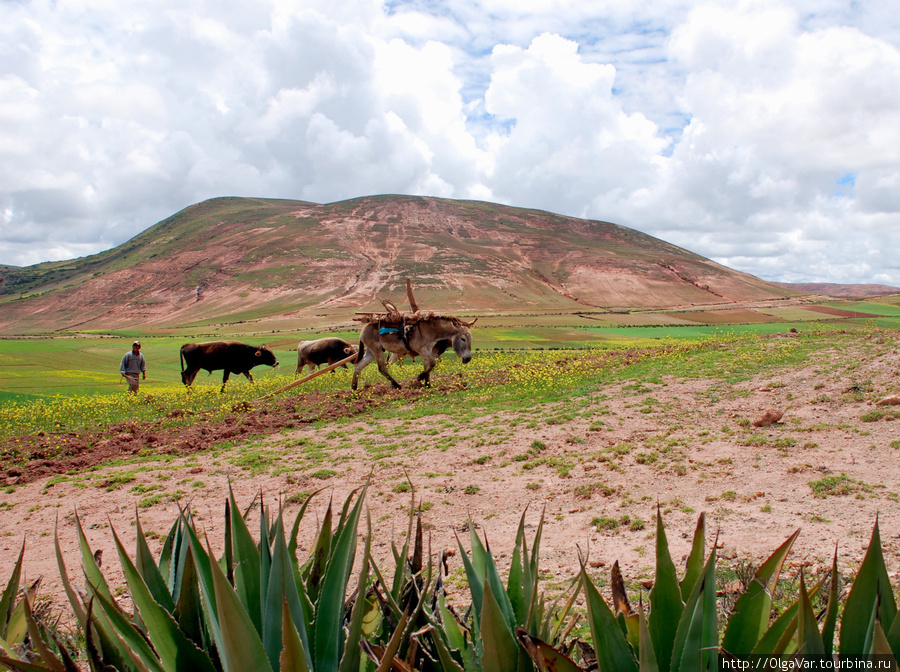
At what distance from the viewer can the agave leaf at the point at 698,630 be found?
4.98ft

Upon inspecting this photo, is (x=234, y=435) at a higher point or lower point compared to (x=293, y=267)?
lower

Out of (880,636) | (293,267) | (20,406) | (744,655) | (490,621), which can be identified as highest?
(293,267)

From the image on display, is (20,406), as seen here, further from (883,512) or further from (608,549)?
(883,512)

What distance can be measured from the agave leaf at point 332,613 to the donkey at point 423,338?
1337 centimetres

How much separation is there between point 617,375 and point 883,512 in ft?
31.9

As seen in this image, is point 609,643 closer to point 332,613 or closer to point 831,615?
point 831,615

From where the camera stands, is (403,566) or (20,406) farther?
(20,406)

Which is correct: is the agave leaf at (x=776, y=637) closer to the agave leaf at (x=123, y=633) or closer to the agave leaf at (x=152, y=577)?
the agave leaf at (x=123, y=633)

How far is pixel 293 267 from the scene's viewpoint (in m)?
120

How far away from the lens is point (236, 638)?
4.70 ft

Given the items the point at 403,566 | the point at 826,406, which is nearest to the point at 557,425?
the point at 826,406

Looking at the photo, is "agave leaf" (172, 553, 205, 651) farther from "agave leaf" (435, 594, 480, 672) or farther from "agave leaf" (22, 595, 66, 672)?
"agave leaf" (435, 594, 480, 672)

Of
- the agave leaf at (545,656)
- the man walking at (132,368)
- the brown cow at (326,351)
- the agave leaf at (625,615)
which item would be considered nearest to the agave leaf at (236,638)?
the agave leaf at (545,656)

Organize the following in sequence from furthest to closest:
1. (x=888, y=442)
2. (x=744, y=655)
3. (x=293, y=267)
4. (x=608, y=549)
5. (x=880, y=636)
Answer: (x=293, y=267) → (x=888, y=442) → (x=608, y=549) → (x=744, y=655) → (x=880, y=636)
